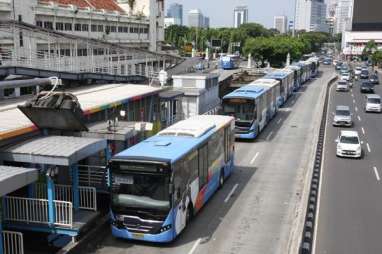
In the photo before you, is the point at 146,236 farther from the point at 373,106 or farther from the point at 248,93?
the point at 373,106

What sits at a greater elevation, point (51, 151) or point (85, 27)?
point (85, 27)

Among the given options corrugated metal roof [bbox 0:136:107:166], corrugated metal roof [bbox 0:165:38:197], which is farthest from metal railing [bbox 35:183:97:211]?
corrugated metal roof [bbox 0:165:38:197]

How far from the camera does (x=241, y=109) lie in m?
31.2

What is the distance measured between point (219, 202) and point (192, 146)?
3.69m

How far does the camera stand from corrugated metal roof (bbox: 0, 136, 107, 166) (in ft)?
45.1

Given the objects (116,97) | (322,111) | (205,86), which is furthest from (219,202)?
(322,111)

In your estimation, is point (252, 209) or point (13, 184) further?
point (252, 209)

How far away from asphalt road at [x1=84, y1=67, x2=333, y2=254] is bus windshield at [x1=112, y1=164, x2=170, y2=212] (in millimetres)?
1364

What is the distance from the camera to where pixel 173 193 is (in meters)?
14.7

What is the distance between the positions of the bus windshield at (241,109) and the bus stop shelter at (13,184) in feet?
63.4

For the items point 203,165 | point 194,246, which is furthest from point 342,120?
point 194,246

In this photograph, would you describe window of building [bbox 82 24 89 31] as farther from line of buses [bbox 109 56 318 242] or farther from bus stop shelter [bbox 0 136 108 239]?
bus stop shelter [bbox 0 136 108 239]

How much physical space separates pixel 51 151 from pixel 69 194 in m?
2.41

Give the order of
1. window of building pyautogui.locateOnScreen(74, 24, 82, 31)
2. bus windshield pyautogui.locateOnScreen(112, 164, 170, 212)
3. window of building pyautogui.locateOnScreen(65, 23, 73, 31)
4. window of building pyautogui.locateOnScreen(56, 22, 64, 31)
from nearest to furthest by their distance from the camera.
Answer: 1. bus windshield pyautogui.locateOnScreen(112, 164, 170, 212)
2. window of building pyautogui.locateOnScreen(56, 22, 64, 31)
3. window of building pyautogui.locateOnScreen(65, 23, 73, 31)
4. window of building pyautogui.locateOnScreen(74, 24, 82, 31)
